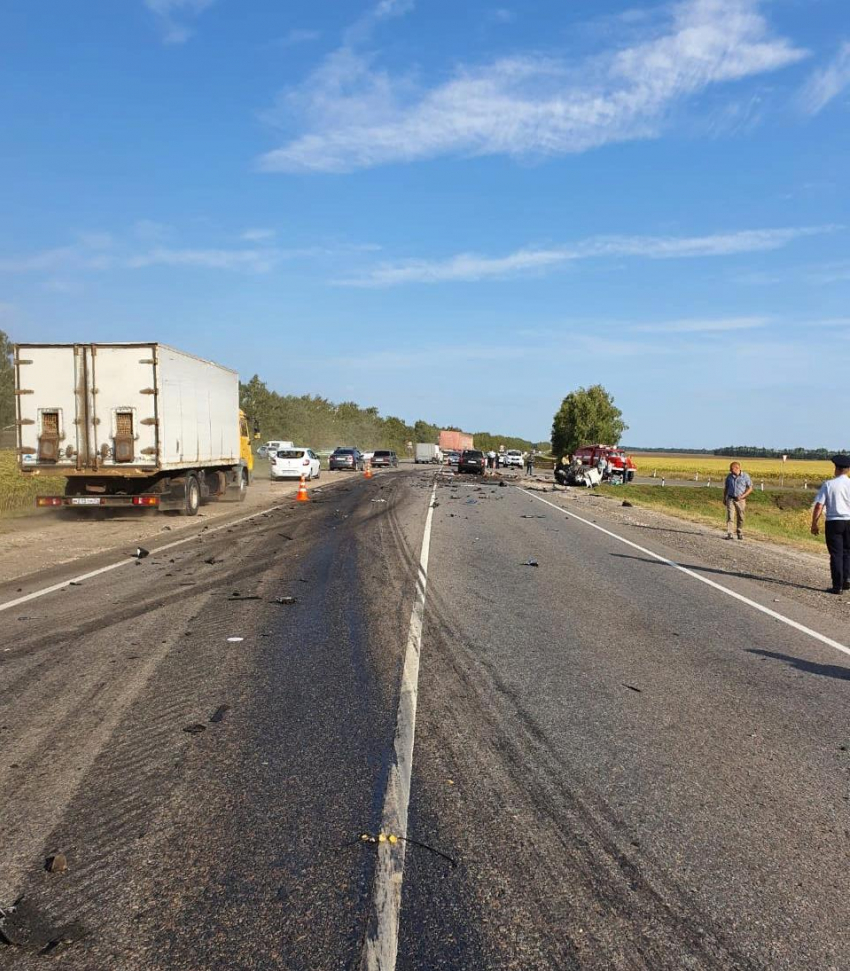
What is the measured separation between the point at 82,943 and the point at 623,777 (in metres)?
2.71

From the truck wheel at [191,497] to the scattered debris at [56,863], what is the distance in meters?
17.0

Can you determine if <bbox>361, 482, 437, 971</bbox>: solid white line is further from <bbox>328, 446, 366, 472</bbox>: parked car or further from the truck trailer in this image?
the truck trailer

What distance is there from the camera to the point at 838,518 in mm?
11500

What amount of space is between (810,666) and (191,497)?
16.4 metres

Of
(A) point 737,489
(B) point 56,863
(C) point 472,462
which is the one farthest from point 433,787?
(C) point 472,462

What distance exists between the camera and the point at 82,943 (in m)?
2.88

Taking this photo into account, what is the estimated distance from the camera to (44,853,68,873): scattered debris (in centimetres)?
335

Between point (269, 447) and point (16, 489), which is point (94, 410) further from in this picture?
point (269, 447)

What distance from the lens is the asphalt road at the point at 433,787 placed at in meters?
2.95

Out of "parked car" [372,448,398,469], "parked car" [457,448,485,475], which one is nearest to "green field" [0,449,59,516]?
"parked car" [457,448,485,475]

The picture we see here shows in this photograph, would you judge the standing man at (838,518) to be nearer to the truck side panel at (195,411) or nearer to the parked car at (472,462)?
the truck side panel at (195,411)

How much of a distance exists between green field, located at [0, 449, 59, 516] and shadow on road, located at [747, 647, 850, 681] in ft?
62.1

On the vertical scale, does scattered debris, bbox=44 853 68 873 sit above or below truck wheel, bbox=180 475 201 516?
below

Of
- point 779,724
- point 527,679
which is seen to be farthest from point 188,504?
point 779,724
